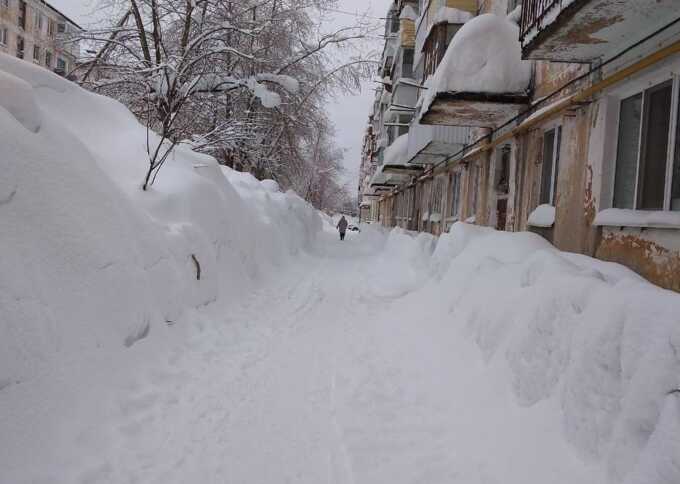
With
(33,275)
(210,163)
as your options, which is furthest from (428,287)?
(33,275)

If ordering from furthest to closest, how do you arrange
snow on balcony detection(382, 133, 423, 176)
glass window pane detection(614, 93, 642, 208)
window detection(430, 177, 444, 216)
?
snow on balcony detection(382, 133, 423, 176), window detection(430, 177, 444, 216), glass window pane detection(614, 93, 642, 208)

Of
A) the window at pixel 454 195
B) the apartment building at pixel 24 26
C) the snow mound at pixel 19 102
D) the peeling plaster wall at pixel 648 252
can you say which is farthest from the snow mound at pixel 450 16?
the apartment building at pixel 24 26

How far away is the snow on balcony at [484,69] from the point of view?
744 centimetres

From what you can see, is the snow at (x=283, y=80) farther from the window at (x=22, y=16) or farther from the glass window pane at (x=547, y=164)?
the window at (x=22, y=16)

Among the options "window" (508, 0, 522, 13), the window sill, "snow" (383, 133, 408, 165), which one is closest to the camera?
the window sill

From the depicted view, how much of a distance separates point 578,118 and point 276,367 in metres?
5.14

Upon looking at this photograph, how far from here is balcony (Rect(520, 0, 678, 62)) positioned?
4438 millimetres

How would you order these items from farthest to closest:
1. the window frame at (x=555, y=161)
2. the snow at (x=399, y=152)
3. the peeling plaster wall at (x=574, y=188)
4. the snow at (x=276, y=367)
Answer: the snow at (x=399, y=152)
the window frame at (x=555, y=161)
the peeling plaster wall at (x=574, y=188)
the snow at (x=276, y=367)

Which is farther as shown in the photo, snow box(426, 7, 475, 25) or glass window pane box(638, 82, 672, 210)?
snow box(426, 7, 475, 25)

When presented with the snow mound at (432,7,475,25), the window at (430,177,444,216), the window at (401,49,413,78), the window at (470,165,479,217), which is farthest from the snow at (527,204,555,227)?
the window at (401,49,413,78)

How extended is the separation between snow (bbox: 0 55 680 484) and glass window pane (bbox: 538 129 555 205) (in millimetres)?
1944

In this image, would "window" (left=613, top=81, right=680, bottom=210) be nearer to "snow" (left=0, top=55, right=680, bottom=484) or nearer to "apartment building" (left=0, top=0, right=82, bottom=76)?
"snow" (left=0, top=55, right=680, bottom=484)

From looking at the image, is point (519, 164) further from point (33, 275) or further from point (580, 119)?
point (33, 275)

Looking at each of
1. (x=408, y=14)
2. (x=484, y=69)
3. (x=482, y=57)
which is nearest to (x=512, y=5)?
(x=482, y=57)
